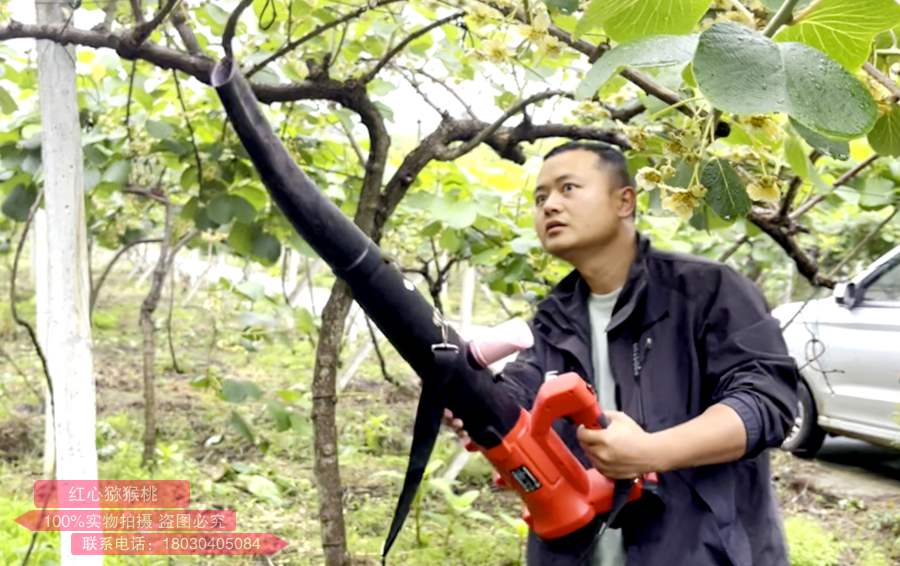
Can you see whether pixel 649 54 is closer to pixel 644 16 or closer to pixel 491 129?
pixel 644 16

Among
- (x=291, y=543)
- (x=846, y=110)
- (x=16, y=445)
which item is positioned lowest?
(x=291, y=543)

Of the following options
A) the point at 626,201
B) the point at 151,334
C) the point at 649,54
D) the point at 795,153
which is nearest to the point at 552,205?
the point at 626,201

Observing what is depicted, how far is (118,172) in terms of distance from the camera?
2.24 metres

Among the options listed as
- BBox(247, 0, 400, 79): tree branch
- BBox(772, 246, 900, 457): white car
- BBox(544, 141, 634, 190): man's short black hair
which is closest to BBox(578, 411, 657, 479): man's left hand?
BBox(544, 141, 634, 190): man's short black hair

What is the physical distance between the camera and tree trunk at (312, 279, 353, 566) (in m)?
1.82

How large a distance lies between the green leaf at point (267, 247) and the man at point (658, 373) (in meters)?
1.01

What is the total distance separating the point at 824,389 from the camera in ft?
15.1

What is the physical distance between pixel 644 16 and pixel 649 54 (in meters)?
0.09

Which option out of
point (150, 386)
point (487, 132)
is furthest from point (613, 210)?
point (150, 386)

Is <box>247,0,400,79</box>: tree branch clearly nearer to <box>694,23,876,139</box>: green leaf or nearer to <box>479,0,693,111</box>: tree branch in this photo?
<box>479,0,693,111</box>: tree branch

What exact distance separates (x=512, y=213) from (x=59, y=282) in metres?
1.95

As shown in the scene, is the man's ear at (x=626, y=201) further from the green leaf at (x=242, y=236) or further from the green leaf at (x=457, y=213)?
the green leaf at (x=242, y=236)

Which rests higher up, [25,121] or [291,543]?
[25,121]

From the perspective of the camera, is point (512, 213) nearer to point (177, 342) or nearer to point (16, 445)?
point (16, 445)
